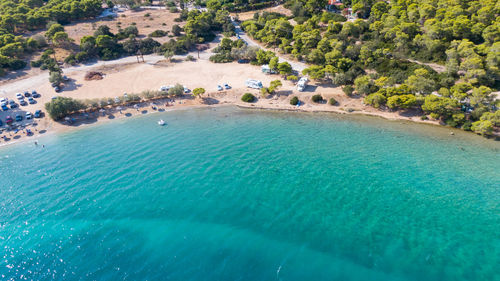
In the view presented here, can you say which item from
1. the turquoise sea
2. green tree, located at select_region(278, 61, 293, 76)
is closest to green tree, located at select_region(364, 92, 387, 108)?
the turquoise sea

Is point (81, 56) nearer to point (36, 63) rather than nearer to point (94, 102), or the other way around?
point (36, 63)

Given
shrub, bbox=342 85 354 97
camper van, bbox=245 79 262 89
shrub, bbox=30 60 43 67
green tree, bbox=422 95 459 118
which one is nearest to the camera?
green tree, bbox=422 95 459 118

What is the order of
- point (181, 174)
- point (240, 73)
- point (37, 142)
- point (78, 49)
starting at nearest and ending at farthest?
point (181, 174) < point (37, 142) < point (240, 73) < point (78, 49)

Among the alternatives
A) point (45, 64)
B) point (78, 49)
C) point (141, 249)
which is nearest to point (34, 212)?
point (141, 249)

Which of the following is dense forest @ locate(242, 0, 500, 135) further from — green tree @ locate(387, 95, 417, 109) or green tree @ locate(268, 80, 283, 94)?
green tree @ locate(268, 80, 283, 94)

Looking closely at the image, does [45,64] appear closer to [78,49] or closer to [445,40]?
[78,49]

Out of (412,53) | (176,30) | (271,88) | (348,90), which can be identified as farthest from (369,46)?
(176,30)

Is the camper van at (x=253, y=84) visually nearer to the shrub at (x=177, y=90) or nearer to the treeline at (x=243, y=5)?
the shrub at (x=177, y=90)
